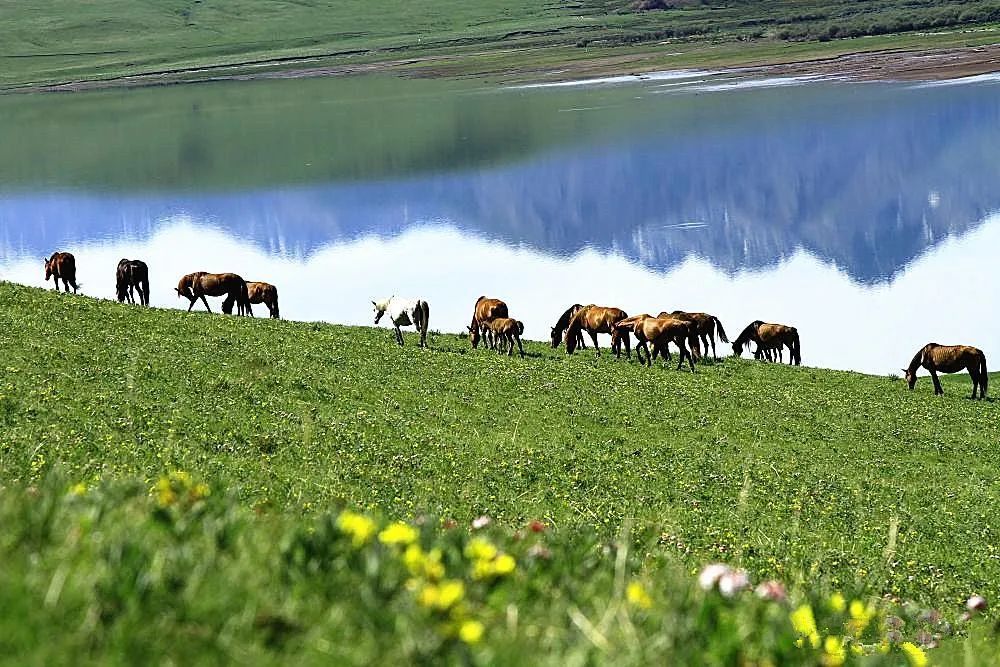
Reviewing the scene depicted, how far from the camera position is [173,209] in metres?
102

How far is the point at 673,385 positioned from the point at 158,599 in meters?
26.3

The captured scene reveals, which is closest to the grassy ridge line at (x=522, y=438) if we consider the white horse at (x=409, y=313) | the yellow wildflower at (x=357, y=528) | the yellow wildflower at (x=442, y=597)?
the white horse at (x=409, y=313)

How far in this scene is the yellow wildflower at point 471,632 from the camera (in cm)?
424

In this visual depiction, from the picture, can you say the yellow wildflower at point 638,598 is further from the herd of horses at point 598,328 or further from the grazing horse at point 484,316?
the grazing horse at point 484,316

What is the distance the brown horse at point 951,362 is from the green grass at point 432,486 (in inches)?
34.6

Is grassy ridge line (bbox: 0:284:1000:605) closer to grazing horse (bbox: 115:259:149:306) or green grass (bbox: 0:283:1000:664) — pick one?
green grass (bbox: 0:283:1000:664)

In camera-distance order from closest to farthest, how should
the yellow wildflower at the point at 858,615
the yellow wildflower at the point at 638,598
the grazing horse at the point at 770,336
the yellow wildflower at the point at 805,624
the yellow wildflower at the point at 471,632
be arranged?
the yellow wildflower at the point at 471,632, the yellow wildflower at the point at 638,598, the yellow wildflower at the point at 805,624, the yellow wildflower at the point at 858,615, the grazing horse at the point at 770,336

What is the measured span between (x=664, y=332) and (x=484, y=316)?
19.8 ft

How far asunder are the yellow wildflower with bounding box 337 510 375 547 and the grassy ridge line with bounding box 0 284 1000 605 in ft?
19.0

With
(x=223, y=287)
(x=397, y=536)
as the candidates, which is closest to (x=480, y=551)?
(x=397, y=536)

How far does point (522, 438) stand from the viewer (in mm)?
22875

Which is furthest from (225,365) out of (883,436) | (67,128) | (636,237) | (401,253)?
(67,128)

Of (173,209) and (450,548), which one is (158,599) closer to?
(450,548)

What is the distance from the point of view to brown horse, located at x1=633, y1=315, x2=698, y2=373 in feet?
110
